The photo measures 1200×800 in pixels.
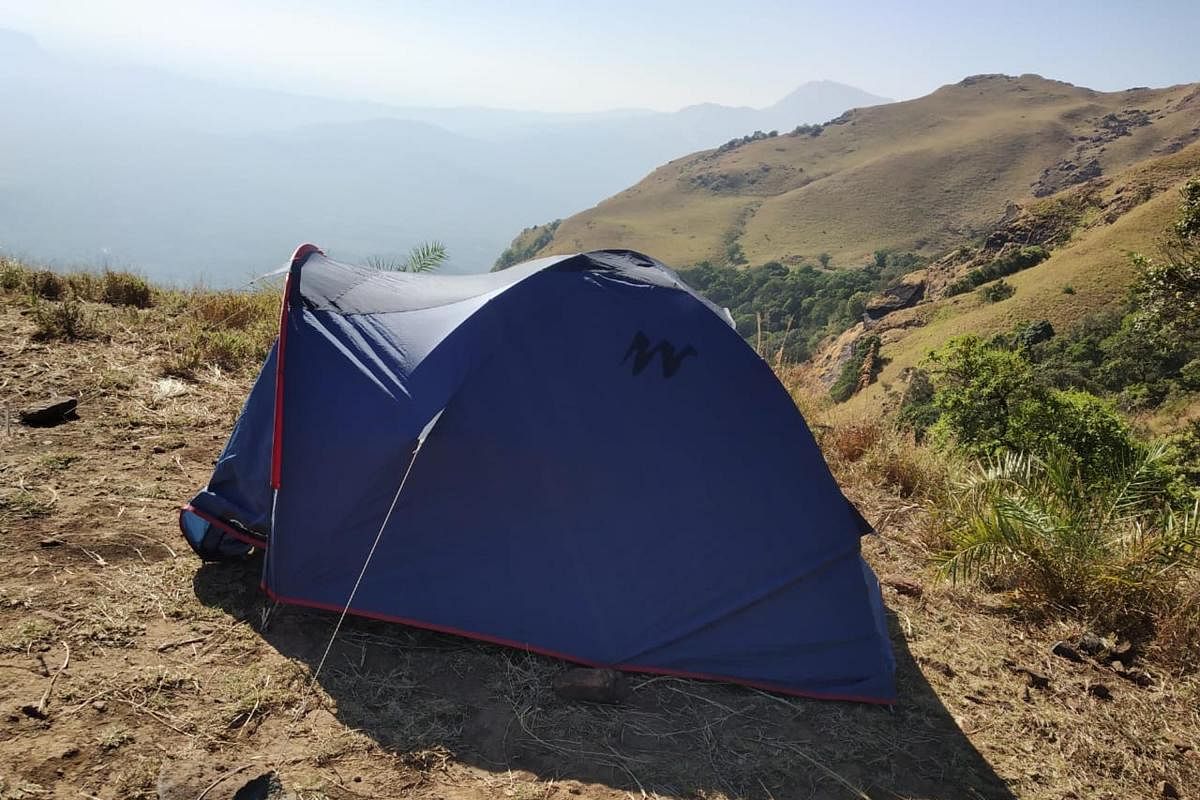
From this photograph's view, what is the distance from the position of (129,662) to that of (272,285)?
7826 millimetres

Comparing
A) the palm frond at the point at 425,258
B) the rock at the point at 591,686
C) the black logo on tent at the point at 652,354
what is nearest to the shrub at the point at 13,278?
the palm frond at the point at 425,258

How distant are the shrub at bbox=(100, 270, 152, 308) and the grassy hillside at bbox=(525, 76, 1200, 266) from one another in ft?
301

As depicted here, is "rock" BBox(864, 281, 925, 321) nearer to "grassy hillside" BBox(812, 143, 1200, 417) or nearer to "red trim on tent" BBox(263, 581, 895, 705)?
"grassy hillside" BBox(812, 143, 1200, 417)

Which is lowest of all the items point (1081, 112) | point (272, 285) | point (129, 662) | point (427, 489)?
point (129, 662)

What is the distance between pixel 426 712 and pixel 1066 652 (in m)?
3.75

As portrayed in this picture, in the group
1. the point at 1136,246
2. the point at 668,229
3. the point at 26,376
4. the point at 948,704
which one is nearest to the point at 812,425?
→ the point at 948,704

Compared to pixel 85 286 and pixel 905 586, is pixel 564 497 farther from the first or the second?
pixel 85 286

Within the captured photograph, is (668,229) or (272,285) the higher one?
(668,229)

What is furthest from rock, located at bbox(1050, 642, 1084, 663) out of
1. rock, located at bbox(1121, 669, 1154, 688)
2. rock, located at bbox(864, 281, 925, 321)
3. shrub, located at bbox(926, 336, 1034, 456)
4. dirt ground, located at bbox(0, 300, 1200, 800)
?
rock, located at bbox(864, 281, 925, 321)

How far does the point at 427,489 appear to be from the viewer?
3.76m

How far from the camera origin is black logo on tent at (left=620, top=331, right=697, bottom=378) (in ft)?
13.3

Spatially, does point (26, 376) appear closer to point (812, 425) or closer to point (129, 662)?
point (129, 662)

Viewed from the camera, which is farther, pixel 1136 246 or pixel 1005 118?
pixel 1005 118

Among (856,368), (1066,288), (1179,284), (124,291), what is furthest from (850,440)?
(1066,288)
